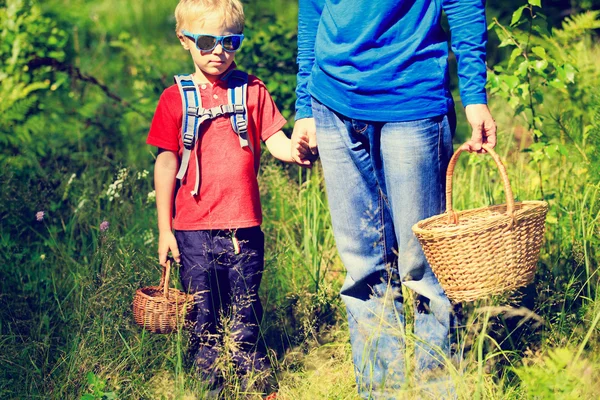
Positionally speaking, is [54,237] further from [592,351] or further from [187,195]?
[592,351]

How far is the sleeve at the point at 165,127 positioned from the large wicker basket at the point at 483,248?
1.03 metres

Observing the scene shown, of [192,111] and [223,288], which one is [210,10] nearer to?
[192,111]

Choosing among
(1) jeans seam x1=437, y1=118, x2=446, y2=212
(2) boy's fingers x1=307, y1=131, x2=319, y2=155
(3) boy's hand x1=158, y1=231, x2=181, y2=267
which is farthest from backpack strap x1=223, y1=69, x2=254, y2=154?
(1) jeans seam x1=437, y1=118, x2=446, y2=212

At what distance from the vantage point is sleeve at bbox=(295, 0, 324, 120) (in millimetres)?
2859

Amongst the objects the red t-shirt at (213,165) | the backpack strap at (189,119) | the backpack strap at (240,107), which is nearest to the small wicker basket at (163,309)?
the red t-shirt at (213,165)

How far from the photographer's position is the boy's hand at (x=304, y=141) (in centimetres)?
286

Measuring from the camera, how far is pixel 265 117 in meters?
3.06

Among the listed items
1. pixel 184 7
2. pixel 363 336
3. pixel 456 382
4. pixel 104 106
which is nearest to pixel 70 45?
pixel 104 106

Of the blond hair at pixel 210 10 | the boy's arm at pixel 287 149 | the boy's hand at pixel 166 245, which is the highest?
the blond hair at pixel 210 10

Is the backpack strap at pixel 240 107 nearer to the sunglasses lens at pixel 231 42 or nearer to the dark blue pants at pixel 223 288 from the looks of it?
the sunglasses lens at pixel 231 42

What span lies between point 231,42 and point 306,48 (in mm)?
289

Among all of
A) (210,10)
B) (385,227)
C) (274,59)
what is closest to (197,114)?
(210,10)

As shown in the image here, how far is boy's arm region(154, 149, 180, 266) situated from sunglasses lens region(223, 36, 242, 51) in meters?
0.46

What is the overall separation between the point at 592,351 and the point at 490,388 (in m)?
0.54
